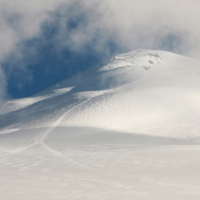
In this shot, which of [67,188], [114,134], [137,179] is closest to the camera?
[67,188]

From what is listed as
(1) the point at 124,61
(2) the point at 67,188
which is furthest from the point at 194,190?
(1) the point at 124,61

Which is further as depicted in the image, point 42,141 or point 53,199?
point 42,141

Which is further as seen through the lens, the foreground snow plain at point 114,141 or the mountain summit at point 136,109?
the mountain summit at point 136,109

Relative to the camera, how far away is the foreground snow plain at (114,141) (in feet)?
14.7

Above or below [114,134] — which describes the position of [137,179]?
below

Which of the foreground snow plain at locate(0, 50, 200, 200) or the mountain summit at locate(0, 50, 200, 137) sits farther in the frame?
the mountain summit at locate(0, 50, 200, 137)

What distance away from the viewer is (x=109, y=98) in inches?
965

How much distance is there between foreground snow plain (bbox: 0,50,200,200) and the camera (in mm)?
4492

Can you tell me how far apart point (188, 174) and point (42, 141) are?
11202mm

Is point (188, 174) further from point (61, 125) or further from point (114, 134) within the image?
point (61, 125)

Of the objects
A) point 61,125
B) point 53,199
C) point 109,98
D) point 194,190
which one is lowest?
point 194,190

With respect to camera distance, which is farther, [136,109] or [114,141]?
[136,109]

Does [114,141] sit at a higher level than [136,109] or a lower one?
lower

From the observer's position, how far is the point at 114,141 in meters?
14.3
